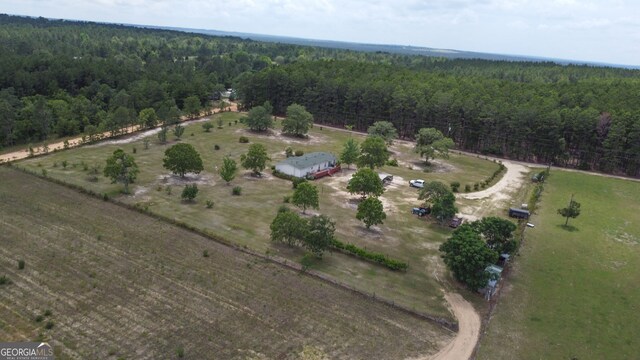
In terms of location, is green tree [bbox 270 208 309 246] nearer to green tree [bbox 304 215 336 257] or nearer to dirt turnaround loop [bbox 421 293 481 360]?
green tree [bbox 304 215 336 257]

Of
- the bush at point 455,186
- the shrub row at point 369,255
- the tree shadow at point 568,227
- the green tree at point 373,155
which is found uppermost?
→ the green tree at point 373,155

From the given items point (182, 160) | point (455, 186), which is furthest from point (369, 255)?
point (182, 160)

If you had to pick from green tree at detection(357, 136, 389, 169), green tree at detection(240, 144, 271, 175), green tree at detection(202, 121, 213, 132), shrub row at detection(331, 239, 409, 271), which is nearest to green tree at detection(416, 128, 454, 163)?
green tree at detection(357, 136, 389, 169)

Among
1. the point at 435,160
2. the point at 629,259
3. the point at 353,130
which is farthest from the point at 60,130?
the point at 629,259

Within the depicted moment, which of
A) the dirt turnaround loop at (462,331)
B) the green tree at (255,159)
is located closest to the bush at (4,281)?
the dirt turnaround loop at (462,331)

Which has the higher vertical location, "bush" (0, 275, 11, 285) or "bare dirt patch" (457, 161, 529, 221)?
"bare dirt patch" (457, 161, 529, 221)

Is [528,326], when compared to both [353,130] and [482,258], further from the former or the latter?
[353,130]

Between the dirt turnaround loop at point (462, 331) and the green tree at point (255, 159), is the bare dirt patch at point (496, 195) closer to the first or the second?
the dirt turnaround loop at point (462, 331)

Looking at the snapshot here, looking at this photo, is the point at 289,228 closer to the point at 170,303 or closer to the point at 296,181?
the point at 170,303
